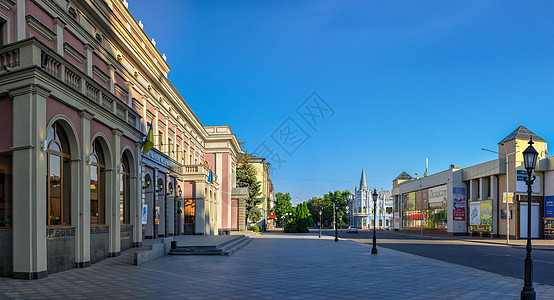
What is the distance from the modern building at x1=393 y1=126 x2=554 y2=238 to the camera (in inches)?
1813

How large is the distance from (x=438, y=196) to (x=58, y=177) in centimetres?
5970

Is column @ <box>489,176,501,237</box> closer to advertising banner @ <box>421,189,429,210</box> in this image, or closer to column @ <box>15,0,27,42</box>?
advertising banner @ <box>421,189,429,210</box>

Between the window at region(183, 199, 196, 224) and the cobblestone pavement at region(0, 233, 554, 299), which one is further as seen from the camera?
the window at region(183, 199, 196, 224)

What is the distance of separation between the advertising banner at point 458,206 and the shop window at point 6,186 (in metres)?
55.6

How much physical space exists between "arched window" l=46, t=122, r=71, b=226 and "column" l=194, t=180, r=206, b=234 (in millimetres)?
23926

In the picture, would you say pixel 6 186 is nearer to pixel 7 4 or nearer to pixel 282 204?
pixel 7 4

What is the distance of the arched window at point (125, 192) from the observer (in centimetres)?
1912

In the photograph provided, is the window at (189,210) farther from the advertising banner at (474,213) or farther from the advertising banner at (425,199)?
the advertising banner at (425,199)

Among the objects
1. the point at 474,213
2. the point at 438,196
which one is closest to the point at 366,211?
the point at 438,196

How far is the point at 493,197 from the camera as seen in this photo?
167ft

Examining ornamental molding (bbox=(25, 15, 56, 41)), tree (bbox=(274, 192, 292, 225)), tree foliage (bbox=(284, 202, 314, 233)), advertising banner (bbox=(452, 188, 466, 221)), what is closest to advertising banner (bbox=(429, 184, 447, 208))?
advertising banner (bbox=(452, 188, 466, 221))

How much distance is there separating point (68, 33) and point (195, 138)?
27.4m

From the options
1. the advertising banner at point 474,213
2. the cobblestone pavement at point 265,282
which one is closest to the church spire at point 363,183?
the advertising banner at point 474,213

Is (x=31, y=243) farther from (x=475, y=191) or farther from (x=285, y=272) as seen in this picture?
(x=475, y=191)
